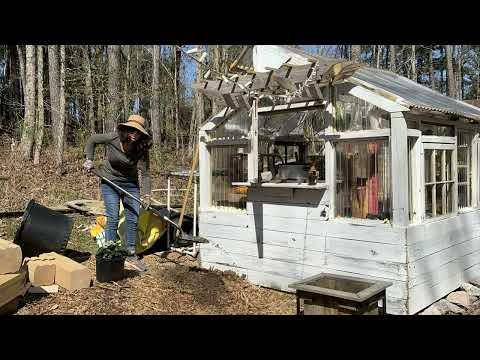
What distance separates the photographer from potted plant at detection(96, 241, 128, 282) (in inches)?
175

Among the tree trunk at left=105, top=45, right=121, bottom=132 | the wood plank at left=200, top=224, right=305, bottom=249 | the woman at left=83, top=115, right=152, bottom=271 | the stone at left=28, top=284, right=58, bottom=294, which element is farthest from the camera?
the tree trunk at left=105, top=45, right=121, bottom=132

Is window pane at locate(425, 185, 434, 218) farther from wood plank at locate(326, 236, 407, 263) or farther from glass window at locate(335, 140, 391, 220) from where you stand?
wood plank at locate(326, 236, 407, 263)

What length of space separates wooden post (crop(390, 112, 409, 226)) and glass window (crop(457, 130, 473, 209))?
183 cm

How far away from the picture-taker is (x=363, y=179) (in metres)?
4.64

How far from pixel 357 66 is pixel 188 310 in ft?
10.0

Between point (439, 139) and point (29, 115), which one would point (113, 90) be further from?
point (439, 139)

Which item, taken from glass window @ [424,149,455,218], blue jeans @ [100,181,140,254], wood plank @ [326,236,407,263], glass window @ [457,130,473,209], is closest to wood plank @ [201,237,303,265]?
wood plank @ [326,236,407,263]

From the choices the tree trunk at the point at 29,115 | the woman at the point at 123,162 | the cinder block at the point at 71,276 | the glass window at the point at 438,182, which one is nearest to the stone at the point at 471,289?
the glass window at the point at 438,182

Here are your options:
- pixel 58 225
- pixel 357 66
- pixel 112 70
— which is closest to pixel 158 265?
pixel 58 225

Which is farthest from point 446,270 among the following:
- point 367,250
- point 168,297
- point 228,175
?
point 168,297

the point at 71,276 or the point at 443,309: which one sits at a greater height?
the point at 71,276

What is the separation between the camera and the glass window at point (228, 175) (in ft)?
18.7

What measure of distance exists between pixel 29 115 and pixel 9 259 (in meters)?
10.1

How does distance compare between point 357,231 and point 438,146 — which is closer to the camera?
point 357,231
